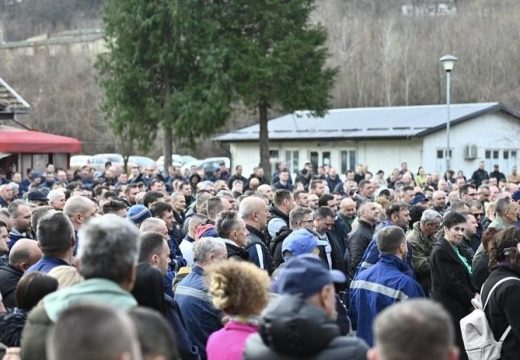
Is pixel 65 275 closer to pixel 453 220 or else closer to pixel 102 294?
pixel 102 294

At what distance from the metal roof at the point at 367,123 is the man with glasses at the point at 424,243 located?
32443mm

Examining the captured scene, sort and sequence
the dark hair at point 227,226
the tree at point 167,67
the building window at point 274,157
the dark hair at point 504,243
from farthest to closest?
1. the building window at point 274,157
2. the tree at point 167,67
3. the dark hair at point 227,226
4. the dark hair at point 504,243

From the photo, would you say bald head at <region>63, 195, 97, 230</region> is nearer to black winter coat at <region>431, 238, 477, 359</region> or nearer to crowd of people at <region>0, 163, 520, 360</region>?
crowd of people at <region>0, 163, 520, 360</region>

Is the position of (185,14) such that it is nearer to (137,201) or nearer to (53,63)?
(137,201)

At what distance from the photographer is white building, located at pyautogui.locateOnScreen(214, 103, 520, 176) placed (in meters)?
44.0

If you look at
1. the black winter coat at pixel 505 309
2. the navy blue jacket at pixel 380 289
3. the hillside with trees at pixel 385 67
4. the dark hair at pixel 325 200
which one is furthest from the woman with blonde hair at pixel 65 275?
the hillside with trees at pixel 385 67

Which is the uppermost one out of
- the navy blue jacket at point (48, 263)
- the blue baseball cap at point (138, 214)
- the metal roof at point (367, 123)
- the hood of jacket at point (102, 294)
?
the metal roof at point (367, 123)

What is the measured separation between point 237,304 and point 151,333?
58.3 inches

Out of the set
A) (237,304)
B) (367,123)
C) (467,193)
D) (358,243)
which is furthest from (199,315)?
(367,123)

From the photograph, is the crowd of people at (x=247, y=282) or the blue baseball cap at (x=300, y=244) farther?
the blue baseball cap at (x=300, y=244)

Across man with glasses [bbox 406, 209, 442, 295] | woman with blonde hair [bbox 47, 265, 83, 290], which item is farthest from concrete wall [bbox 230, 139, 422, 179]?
woman with blonde hair [bbox 47, 265, 83, 290]

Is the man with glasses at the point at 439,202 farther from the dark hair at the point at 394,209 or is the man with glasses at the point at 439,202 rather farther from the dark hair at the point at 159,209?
the dark hair at the point at 159,209

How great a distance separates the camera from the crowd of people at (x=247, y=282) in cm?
343

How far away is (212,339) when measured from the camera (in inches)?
214
